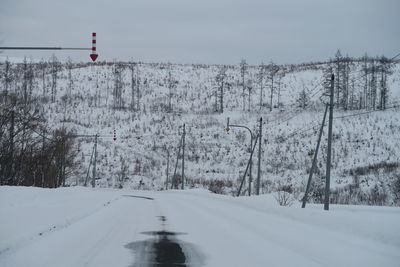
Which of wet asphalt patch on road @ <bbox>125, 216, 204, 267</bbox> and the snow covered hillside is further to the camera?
the snow covered hillside

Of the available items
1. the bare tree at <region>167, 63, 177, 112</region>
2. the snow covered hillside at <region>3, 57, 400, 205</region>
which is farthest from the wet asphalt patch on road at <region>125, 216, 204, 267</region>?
the bare tree at <region>167, 63, 177, 112</region>

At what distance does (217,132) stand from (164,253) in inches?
2980

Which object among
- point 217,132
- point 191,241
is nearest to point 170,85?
point 217,132

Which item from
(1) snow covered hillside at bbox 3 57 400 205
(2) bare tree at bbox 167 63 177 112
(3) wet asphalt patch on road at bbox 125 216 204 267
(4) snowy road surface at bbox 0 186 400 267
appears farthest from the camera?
(2) bare tree at bbox 167 63 177 112

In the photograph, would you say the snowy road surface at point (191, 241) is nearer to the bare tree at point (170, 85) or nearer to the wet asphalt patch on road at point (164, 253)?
the wet asphalt patch on road at point (164, 253)

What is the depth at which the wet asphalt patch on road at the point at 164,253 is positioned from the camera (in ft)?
25.7

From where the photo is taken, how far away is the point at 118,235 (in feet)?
37.2

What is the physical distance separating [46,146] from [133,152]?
3453cm

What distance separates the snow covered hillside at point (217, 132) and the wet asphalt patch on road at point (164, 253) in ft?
115

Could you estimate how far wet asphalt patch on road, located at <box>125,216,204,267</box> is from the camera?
783 cm

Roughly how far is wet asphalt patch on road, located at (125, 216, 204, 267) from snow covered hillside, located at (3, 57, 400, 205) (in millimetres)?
35059

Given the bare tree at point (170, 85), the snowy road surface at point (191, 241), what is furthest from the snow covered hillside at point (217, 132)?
the snowy road surface at point (191, 241)

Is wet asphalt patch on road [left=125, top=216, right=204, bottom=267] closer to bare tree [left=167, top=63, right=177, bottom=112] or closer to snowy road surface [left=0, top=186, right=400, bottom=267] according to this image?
snowy road surface [left=0, top=186, right=400, bottom=267]

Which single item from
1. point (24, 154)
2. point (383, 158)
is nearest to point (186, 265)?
point (24, 154)
